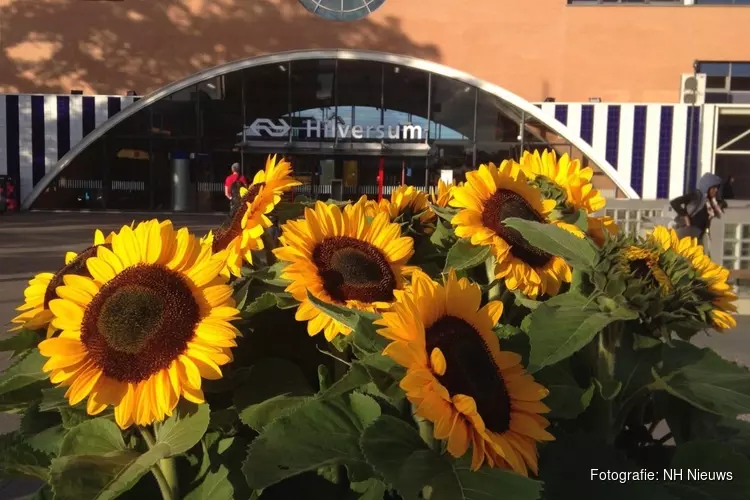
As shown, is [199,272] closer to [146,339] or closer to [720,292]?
[146,339]

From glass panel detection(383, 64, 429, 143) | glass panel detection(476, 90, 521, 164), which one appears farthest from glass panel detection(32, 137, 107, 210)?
glass panel detection(476, 90, 521, 164)

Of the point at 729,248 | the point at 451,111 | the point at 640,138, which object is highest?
the point at 451,111

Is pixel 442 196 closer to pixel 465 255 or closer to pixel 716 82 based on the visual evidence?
pixel 465 255

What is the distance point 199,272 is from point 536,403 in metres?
0.52

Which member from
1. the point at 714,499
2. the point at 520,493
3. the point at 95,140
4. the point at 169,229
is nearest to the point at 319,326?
the point at 169,229

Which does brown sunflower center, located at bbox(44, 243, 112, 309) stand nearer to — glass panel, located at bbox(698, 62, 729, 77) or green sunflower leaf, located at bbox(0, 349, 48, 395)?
green sunflower leaf, located at bbox(0, 349, 48, 395)

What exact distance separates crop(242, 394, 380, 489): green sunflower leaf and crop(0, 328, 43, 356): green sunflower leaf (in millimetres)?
578

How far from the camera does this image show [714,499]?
1035 millimetres

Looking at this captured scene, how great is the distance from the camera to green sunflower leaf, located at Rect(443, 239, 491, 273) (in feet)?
4.34

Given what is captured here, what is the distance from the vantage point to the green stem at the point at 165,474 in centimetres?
105

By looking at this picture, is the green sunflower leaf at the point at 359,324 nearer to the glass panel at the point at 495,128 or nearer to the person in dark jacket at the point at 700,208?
the person in dark jacket at the point at 700,208

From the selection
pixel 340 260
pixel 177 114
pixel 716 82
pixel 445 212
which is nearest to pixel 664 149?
pixel 716 82

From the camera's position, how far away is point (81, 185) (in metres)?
25.0

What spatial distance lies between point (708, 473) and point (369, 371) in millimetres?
546
